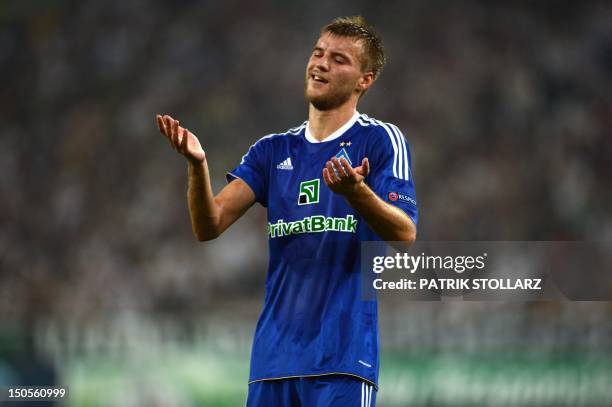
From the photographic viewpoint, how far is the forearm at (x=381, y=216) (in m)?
2.99

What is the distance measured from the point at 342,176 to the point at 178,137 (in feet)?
2.50

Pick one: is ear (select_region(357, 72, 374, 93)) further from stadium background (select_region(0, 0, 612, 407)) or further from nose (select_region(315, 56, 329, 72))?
stadium background (select_region(0, 0, 612, 407))

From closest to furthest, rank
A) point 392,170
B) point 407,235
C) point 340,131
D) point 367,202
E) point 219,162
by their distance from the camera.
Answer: point 367,202 → point 407,235 → point 392,170 → point 340,131 → point 219,162

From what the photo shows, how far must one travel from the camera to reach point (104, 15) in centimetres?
1051

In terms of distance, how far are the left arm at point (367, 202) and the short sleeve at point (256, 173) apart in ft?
2.49

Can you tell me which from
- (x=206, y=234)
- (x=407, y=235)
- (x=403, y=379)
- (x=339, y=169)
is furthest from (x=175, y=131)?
(x=403, y=379)

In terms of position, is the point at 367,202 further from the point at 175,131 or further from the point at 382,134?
the point at 175,131

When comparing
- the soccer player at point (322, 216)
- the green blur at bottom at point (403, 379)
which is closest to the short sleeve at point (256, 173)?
the soccer player at point (322, 216)

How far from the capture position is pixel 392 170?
3385mm

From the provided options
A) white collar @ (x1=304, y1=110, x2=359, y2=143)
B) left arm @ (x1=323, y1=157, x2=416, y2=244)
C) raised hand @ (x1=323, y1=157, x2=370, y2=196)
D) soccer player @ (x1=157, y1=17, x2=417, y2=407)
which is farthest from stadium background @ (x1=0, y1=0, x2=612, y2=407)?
raised hand @ (x1=323, y1=157, x2=370, y2=196)

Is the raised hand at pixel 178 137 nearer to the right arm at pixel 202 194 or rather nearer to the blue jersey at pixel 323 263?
the right arm at pixel 202 194

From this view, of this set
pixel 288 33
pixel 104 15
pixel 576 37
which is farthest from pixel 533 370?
pixel 104 15

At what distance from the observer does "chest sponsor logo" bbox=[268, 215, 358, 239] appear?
11.2ft

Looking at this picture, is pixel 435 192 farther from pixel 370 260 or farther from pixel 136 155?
pixel 370 260
